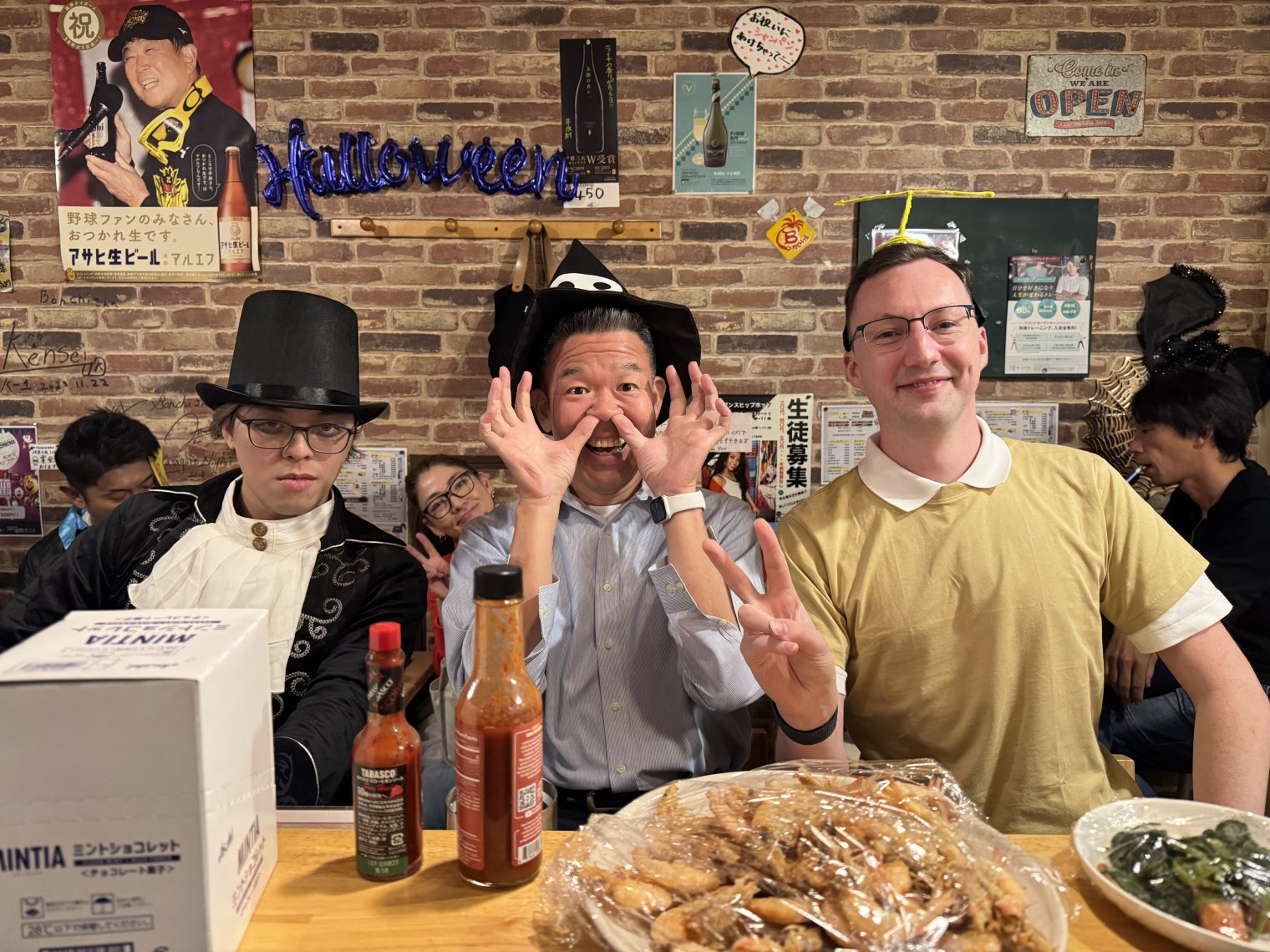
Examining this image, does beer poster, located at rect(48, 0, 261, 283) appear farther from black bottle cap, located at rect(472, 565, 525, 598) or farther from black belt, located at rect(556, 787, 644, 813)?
black bottle cap, located at rect(472, 565, 525, 598)

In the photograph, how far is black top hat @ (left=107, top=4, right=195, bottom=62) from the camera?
312 centimetres

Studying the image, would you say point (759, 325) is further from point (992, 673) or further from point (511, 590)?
point (511, 590)

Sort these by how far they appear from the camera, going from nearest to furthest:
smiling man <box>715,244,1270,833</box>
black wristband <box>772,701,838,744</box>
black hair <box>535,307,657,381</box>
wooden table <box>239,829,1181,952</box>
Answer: wooden table <box>239,829,1181,952</box>, black wristband <box>772,701,838,744</box>, smiling man <box>715,244,1270,833</box>, black hair <box>535,307,657,381</box>

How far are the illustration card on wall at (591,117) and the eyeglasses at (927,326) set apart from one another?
187 cm

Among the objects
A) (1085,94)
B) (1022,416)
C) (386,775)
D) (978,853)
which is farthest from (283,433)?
(1085,94)

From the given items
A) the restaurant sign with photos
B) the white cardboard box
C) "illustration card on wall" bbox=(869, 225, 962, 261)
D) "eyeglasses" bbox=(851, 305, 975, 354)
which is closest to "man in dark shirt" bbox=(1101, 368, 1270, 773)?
"illustration card on wall" bbox=(869, 225, 962, 261)

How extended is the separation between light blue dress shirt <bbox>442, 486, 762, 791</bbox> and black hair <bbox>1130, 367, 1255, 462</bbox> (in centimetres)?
189

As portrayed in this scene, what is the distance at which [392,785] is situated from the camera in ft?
3.01

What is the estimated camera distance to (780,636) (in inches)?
46.0

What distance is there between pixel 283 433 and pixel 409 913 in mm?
1334

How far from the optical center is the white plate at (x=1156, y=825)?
810mm

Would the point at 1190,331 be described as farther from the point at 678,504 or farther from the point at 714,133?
the point at 678,504

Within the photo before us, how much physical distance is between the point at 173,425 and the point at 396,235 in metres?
1.17

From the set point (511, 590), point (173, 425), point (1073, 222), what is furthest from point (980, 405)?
point (173, 425)
